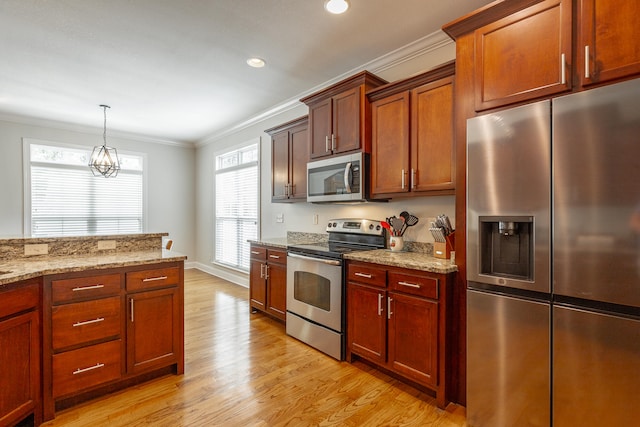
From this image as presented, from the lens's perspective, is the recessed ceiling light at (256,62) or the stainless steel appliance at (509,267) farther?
the recessed ceiling light at (256,62)

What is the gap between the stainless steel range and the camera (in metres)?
2.71

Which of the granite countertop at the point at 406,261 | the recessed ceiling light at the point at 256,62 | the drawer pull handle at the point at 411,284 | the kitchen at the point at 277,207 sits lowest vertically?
the drawer pull handle at the point at 411,284

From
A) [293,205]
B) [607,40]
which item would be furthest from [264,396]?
[607,40]

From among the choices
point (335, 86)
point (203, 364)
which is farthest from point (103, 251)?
point (335, 86)

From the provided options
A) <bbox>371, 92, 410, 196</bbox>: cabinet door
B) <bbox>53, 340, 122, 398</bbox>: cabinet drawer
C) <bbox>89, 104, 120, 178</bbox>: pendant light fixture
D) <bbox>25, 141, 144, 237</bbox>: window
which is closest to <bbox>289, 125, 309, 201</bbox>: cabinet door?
<bbox>371, 92, 410, 196</bbox>: cabinet door

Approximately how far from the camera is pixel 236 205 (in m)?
5.59

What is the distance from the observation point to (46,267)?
6.41 feet

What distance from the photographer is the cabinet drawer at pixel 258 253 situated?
3.71 meters

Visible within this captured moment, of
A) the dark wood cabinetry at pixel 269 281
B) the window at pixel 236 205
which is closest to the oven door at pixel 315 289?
the dark wood cabinetry at pixel 269 281

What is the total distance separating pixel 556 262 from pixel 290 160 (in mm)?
2901

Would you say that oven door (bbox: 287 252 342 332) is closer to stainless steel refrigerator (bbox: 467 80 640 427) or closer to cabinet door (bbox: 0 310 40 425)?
stainless steel refrigerator (bbox: 467 80 640 427)

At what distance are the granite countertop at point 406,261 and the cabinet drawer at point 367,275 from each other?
0.06 metres

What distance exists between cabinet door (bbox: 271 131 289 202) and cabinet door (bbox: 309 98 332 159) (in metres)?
0.61

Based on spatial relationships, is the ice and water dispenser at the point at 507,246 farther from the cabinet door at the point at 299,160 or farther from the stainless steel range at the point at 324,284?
the cabinet door at the point at 299,160
